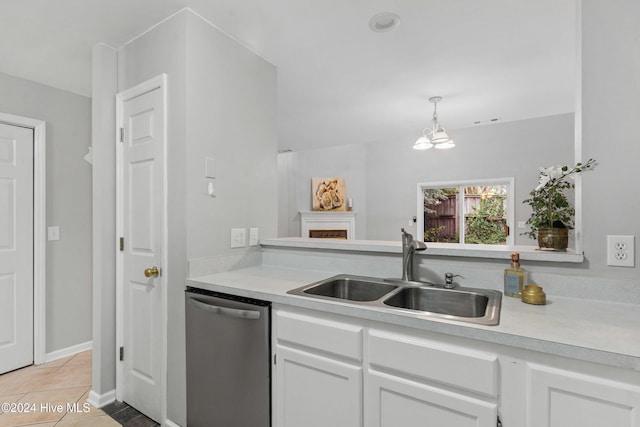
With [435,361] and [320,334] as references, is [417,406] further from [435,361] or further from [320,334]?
[320,334]

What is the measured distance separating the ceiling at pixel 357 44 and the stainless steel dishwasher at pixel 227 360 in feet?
5.22

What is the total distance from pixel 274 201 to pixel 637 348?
1.93 meters

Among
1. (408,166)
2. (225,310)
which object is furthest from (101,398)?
(408,166)

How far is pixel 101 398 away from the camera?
6.46 feet

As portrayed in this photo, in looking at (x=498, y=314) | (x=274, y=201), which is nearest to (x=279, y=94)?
(x=274, y=201)

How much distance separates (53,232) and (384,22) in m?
3.01

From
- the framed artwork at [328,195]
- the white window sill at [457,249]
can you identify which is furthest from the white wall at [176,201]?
the framed artwork at [328,195]

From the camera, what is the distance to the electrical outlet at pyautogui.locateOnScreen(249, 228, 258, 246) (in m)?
2.10

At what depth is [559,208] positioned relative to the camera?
1.46 meters

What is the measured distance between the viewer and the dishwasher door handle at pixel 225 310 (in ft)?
4.78

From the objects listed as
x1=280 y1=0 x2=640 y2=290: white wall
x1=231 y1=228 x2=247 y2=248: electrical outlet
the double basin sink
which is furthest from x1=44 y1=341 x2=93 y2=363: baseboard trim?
x1=280 y1=0 x2=640 y2=290: white wall

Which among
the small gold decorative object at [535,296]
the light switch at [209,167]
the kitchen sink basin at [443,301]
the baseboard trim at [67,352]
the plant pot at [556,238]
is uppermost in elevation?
the light switch at [209,167]

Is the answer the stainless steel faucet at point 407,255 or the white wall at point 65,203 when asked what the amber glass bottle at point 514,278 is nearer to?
the stainless steel faucet at point 407,255

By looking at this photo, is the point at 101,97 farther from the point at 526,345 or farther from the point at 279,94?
the point at 526,345
